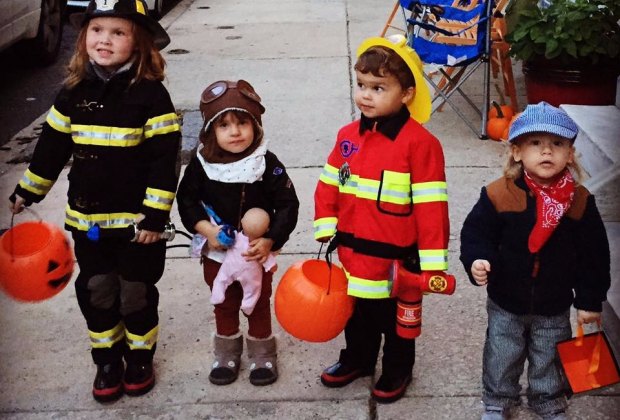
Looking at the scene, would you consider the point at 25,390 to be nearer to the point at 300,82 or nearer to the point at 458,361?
the point at 458,361

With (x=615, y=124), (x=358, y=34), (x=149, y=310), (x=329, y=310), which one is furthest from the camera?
(x=358, y=34)

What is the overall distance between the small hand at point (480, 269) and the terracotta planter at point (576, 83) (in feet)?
12.4

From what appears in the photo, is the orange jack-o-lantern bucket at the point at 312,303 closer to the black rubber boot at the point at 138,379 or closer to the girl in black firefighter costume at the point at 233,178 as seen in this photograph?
the girl in black firefighter costume at the point at 233,178

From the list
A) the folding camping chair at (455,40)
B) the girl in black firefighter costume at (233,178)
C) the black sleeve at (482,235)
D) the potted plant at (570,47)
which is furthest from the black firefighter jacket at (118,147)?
the potted plant at (570,47)

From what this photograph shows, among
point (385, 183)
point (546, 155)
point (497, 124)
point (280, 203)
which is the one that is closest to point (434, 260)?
point (385, 183)

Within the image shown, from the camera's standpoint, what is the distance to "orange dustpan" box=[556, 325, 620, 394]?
2957mm

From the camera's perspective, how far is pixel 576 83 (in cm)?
630

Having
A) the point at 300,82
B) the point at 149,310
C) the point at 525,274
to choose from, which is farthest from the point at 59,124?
the point at 300,82

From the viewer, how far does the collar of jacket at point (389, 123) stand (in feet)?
10.2

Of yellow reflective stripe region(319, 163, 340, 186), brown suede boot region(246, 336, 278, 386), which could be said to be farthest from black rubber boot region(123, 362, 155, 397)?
yellow reflective stripe region(319, 163, 340, 186)

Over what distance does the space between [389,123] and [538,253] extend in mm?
694

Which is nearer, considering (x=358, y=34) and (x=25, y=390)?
(x=25, y=390)

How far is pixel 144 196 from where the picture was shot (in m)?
3.39

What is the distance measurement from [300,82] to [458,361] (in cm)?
496
